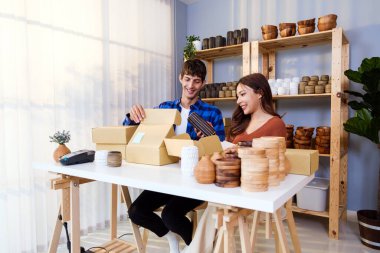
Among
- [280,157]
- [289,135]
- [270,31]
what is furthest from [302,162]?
[270,31]

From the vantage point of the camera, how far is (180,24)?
3.59 metres

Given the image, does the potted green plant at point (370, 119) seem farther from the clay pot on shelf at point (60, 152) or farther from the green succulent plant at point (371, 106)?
the clay pot on shelf at point (60, 152)

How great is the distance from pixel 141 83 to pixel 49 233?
5.18 ft

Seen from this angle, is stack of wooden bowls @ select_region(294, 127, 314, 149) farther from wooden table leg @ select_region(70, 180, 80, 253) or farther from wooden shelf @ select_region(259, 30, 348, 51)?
wooden table leg @ select_region(70, 180, 80, 253)

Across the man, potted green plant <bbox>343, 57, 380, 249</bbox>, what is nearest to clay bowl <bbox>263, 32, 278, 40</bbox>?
potted green plant <bbox>343, 57, 380, 249</bbox>

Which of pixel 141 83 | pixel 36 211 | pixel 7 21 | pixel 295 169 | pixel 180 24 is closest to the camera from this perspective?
pixel 295 169

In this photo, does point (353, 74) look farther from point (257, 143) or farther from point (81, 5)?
point (81, 5)

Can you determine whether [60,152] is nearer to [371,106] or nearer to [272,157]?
[272,157]

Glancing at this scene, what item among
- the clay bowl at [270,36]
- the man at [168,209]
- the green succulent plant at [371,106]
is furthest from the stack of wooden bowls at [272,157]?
the clay bowl at [270,36]

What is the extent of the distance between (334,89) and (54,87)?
2231 mm

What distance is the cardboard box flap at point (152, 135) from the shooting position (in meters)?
1.33

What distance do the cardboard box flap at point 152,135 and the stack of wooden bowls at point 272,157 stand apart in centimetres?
50

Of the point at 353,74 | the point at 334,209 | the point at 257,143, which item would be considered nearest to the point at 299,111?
the point at 353,74

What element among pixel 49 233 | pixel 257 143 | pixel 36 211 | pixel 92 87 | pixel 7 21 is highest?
pixel 7 21
